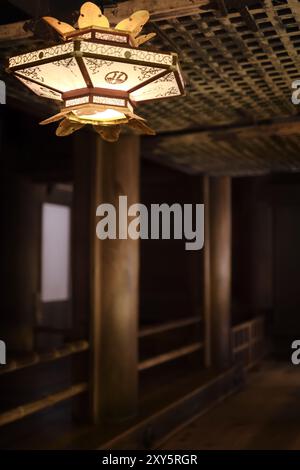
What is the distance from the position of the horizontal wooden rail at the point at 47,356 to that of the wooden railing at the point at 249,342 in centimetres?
435

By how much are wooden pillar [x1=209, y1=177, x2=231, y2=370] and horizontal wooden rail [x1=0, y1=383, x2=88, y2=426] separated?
343cm

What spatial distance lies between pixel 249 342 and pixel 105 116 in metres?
7.88

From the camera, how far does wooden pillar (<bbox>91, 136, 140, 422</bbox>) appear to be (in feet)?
19.0

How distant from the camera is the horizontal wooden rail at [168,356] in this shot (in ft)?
21.7

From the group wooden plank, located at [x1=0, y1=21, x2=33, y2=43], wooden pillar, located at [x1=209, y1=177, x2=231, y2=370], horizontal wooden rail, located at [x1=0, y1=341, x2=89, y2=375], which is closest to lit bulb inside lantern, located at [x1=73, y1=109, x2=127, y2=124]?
wooden plank, located at [x1=0, y1=21, x2=33, y2=43]

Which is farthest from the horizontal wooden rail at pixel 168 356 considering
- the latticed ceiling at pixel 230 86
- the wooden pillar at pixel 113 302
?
the latticed ceiling at pixel 230 86

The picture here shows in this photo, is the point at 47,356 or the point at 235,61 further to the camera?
the point at 47,356

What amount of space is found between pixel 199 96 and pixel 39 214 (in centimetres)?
669

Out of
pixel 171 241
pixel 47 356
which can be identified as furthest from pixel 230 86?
pixel 171 241

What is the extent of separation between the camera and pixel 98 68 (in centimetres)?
276

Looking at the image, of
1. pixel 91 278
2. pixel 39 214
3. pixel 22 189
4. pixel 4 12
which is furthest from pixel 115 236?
pixel 39 214

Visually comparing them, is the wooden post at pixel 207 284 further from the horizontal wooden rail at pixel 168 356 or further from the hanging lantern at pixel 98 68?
the hanging lantern at pixel 98 68

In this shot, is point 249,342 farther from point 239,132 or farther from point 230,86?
point 230,86
